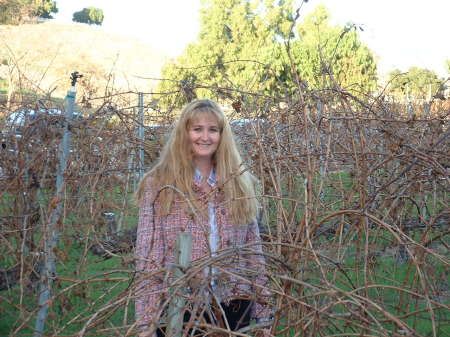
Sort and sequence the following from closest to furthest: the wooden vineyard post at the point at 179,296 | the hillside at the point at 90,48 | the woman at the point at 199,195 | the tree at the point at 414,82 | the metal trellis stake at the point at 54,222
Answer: the wooden vineyard post at the point at 179,296, the woman at the point at 199,195, the metal trellis stake at the point at 54,222, the tree at the point at 414,82, the hillside at the point at 90,48

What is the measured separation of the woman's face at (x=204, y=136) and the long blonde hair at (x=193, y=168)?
0.02 metres

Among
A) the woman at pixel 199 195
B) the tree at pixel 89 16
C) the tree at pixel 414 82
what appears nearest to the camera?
the woman at pixel 199 195

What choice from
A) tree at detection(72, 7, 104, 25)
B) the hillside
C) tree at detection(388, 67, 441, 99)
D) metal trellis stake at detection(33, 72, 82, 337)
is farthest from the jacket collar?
tree at detection(72, 7, 104, 25)

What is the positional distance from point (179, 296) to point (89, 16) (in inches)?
2785

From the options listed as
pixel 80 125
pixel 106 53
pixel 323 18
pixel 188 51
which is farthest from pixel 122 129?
pixel 106 53

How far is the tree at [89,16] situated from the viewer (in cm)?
6844

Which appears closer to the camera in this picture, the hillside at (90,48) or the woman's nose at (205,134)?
the woman's nose at (205,134)

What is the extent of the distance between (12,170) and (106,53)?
4971 cm

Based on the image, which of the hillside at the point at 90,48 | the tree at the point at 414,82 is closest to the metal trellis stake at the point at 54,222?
the tree at the point at 414,82

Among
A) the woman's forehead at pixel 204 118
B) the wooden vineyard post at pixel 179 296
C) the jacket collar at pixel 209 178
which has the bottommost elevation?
the wooden vineyard post at pixel 179 296

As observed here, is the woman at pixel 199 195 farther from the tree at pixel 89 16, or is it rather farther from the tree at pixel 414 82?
→ the tree at pixel 89 16

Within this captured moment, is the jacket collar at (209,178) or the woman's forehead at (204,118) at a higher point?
the woman's forehead at (204,118)

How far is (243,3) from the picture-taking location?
29688 millimetres

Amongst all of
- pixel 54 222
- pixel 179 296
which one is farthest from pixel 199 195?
pixel 54 222
